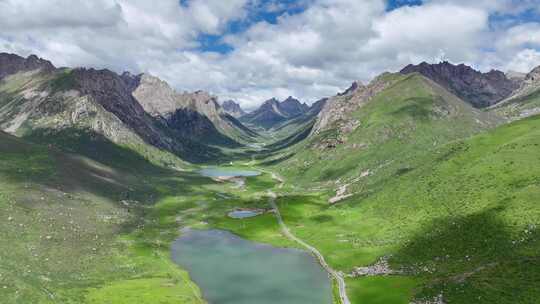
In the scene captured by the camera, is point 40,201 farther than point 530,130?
No

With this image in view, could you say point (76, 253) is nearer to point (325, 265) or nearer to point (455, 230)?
point (325, 265)

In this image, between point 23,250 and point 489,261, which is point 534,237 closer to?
point 489,261

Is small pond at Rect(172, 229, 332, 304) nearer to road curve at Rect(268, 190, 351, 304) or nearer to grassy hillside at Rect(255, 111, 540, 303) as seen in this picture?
road curve at Rect(268, 190, 351, 304)

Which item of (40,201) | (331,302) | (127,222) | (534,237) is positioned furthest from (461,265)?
(40,201)

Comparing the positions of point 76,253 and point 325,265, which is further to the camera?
point 325,265

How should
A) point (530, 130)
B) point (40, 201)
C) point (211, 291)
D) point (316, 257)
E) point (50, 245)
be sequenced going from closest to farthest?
point (211, 291), point (50, 245), point (316, 257), point (40, 201), point (530, 130)

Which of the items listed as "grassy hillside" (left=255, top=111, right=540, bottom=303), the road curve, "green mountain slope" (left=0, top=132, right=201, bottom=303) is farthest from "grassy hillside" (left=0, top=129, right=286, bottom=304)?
"grassy hillside" (left=255, top=111, right=540, bottom=303)

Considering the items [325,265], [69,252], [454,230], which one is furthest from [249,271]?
[454,230]

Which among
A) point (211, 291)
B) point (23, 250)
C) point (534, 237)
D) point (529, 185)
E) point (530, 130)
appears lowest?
point (211, 291)

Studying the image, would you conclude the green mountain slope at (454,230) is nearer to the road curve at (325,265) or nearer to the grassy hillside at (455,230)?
the grassy hillside at (455,230)
